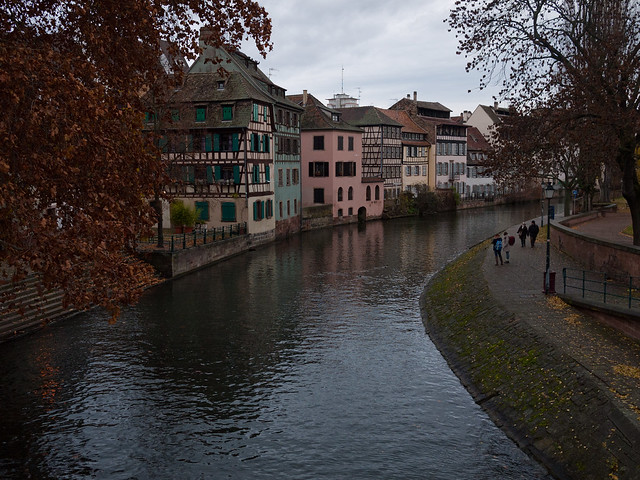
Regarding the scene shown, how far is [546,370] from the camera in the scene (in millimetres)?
16578

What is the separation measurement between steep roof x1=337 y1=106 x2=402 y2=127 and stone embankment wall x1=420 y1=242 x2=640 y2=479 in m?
53.9

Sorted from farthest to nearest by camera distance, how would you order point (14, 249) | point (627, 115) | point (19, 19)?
point (627, 115) < point (19, 19) < point (14, 249)

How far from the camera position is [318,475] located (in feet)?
44.0

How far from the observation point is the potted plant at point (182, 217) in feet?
142

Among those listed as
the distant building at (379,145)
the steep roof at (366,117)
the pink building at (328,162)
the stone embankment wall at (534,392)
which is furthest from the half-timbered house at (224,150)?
the steep roof at (366,117)

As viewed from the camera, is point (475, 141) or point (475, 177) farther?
point (475, 141)

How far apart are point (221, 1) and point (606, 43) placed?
51.3 ft

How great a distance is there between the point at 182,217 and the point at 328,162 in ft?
85.7

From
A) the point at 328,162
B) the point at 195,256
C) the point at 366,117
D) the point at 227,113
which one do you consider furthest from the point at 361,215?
the point at 195,256

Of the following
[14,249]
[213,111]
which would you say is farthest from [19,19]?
[213,111]

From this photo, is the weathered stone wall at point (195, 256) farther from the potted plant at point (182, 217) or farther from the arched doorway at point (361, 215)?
the arched doorway at point (361, 215)

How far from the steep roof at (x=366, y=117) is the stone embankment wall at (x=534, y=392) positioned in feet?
177

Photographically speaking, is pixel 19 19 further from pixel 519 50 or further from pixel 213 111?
pixel 213 111

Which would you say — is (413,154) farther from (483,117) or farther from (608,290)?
(608,290)
